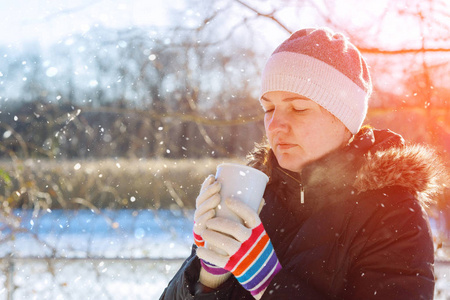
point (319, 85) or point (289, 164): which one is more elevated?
point (319, 85)

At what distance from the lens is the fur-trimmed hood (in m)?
1.12

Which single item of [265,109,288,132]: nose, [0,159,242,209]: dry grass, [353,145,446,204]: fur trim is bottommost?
[0,159,242,209]: dry grass

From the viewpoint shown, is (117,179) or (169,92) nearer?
(169,92)

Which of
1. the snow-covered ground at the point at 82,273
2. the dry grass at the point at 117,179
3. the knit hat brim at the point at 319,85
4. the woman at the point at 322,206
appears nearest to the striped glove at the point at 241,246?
the woman at the point at 322,206

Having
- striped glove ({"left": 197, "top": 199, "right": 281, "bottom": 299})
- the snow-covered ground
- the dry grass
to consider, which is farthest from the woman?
the dry grass

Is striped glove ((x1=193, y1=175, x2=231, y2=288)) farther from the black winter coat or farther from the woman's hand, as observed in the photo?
the black winter coat

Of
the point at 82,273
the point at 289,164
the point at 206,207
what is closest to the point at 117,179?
the point at 82,273

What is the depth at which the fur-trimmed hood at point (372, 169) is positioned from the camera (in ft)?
3.68

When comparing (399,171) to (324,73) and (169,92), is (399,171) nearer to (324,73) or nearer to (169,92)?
(324,73)

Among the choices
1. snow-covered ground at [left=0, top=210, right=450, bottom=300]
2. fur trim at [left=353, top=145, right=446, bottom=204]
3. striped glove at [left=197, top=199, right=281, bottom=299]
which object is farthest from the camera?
snow-covered ground at [left=0, top=210, right=450, bottom=300]

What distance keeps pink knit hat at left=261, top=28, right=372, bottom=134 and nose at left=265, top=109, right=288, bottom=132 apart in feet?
0.24

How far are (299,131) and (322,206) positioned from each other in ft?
0.65

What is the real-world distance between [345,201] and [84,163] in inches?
167

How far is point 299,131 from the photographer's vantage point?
1181 millimetres
